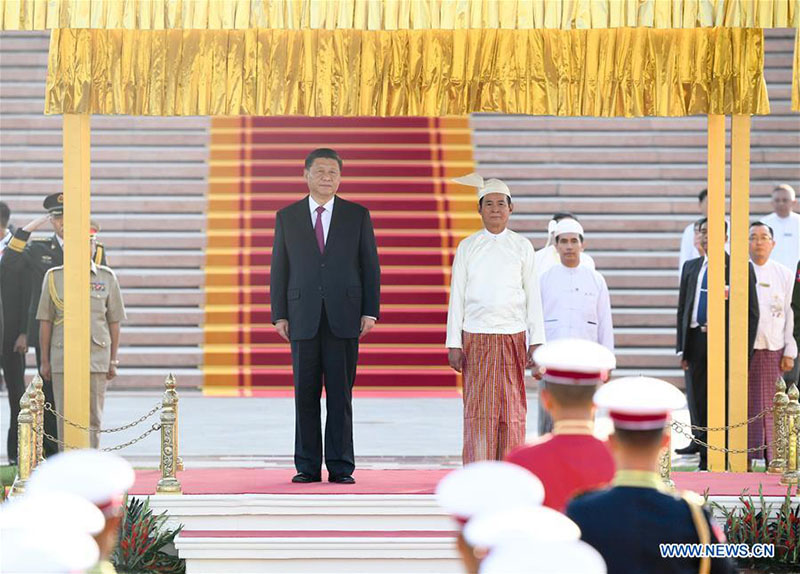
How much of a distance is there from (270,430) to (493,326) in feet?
14.4

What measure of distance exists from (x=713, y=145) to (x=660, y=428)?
19.7 ft

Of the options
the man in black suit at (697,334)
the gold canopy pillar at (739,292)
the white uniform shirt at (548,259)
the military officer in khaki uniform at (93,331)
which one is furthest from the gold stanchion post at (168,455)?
the man in black suit at (697,334)

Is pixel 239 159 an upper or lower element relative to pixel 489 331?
upper

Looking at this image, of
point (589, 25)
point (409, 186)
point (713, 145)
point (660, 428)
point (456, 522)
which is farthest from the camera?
point (409, 186)

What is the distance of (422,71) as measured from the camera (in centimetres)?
911

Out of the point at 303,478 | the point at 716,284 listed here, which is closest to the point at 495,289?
the point at 303,478

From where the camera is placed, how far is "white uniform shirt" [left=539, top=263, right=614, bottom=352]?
9.44 metres

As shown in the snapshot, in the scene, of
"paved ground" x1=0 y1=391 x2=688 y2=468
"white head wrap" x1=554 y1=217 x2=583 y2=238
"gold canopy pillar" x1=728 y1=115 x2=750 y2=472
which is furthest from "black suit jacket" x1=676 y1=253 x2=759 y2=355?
"paved ground" x1=0 y1=391 x2=688 y2=468

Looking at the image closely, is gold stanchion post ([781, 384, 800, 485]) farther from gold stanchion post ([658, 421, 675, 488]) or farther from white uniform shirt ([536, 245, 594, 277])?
white uniform shirt ([536, 245, 594, 277])

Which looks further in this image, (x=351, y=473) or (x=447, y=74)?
(x=447, y=74)

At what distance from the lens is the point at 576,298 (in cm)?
944

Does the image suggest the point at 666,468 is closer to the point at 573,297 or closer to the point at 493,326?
Result: the point at 493,326

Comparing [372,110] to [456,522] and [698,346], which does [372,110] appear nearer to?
[698,346]

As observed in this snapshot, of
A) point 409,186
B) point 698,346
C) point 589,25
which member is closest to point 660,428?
point 589,25
